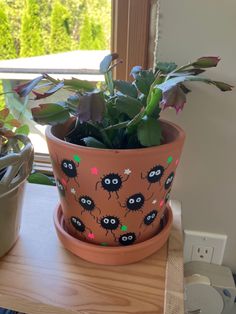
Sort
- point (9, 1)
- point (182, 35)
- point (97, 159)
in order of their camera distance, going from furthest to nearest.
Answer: point (9, 1) < point (182, 35) < point (97, 159)

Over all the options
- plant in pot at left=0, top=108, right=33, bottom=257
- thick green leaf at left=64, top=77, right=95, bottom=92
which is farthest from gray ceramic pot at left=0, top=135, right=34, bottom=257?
thick green leaf at left=64, top=77, right=95, bottom=92

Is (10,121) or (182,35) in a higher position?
(182,35)

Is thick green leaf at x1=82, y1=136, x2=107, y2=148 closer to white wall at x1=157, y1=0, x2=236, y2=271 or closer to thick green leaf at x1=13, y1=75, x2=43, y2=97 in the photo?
thick green leaf at x1=13, y1=75, x2=43, y2=97

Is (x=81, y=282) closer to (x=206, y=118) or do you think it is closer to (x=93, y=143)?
(x=93, y=143)

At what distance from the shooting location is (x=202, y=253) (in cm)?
70

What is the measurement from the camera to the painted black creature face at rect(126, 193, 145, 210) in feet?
1.39

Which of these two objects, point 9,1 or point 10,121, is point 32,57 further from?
point 10,121

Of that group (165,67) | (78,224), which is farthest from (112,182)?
(165,67)

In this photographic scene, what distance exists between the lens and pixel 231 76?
555mm

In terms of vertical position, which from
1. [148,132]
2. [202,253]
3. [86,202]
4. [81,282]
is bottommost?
[202,253]

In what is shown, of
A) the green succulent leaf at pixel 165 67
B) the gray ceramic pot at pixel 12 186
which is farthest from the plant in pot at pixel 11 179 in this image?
the green succulent leaf at pixel 165 67

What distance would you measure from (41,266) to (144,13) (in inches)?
19.8

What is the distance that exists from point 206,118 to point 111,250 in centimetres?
32

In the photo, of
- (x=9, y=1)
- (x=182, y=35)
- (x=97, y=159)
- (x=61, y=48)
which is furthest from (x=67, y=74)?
(x=97, y=159)
